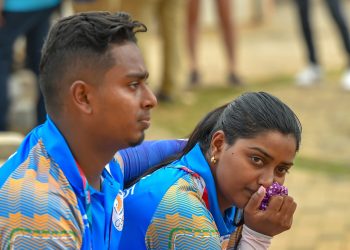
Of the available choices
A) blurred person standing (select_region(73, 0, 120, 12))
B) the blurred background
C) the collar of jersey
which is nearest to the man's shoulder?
the collar of jersey

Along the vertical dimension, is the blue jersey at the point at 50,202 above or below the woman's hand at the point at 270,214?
above

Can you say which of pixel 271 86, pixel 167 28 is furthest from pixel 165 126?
pixel 271 86

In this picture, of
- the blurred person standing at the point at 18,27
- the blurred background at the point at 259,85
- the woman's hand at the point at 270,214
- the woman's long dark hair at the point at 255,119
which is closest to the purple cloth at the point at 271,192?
the woman's hand at the point at 270,214

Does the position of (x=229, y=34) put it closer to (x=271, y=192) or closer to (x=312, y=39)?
(x=312, y=39)

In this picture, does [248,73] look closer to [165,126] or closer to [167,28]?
[167,28]

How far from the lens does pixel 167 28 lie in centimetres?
723

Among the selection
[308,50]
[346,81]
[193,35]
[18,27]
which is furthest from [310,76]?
[18,27]

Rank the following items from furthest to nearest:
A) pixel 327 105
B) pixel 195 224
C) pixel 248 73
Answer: pixel 248 73 < pixel 327 105 < pixel 195 224

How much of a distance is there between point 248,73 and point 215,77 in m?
0.37

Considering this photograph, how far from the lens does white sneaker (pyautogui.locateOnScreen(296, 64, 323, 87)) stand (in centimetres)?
780

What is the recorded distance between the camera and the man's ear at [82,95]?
2326 millimetres

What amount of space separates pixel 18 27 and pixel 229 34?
2.88 m

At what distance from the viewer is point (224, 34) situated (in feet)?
25.8

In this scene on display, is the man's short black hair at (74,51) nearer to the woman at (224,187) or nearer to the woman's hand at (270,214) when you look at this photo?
the woman at (224,187)
